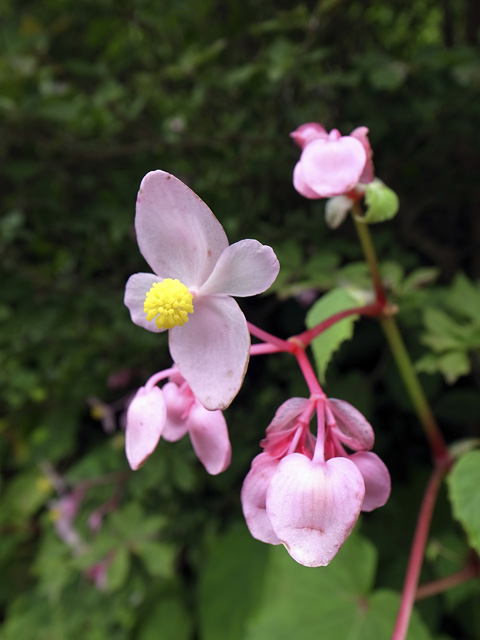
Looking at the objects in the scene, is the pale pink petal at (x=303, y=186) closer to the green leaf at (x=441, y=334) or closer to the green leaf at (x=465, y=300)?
the green leaf at (x=441, y=334)

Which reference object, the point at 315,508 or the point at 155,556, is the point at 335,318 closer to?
the point at 315,508

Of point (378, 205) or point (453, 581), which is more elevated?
point (378, 205)

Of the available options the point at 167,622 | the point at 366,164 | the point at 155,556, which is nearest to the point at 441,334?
the point at 366,164

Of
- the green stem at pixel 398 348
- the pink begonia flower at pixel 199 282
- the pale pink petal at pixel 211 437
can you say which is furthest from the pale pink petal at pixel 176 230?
the green stem at pixel 398 348

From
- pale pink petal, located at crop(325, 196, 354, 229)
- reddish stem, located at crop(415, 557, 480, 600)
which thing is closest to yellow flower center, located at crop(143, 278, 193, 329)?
pale pink petal, located at crop(325, 196, 354, 229)

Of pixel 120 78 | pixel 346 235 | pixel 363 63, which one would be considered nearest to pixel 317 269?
pixel 346 235

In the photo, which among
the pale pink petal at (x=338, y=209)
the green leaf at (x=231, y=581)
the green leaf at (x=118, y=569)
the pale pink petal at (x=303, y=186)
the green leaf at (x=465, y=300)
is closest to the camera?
the pale pink petal at (x=303, y=186)

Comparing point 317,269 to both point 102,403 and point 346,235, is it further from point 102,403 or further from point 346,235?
point 102,403
